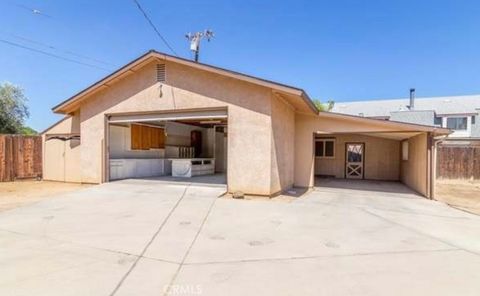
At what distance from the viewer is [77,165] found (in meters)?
12.8

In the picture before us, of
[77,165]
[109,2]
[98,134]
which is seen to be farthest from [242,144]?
[77,165]

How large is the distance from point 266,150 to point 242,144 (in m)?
0.85

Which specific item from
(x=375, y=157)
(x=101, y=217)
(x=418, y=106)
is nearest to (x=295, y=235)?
(x=101, y=217)

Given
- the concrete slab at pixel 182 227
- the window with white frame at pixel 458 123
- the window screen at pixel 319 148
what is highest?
the window with white frame at pixel 458 123

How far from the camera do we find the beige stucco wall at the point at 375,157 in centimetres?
1560

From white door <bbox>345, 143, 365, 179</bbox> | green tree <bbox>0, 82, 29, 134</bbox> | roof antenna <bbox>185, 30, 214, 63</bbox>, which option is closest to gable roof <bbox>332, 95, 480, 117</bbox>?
white door <bbox>345, 143, 365, 179</bbox>

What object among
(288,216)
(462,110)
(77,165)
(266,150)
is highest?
(462,110)

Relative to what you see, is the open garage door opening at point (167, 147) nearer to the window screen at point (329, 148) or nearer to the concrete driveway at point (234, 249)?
the concrete driveway at point (234, 249)

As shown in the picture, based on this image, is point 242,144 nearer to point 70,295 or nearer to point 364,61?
point 70,295

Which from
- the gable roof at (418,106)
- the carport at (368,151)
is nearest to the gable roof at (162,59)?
the carport at (368,151)

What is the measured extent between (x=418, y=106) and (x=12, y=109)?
40.2 metres

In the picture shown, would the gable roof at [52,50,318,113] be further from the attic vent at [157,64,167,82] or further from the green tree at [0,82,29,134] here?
the green tree at [0,82,29,134]

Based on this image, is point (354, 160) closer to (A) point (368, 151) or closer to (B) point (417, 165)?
(A) point (368, 151)

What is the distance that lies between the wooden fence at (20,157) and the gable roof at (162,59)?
2826 millimetres
